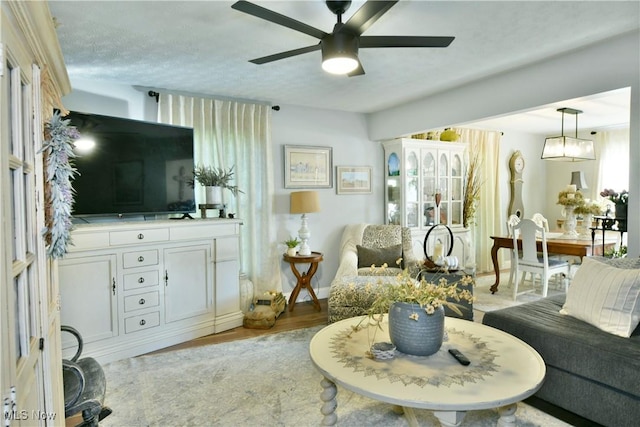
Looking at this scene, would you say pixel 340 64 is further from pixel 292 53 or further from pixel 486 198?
pixel 486 198

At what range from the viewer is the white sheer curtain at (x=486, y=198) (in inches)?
236

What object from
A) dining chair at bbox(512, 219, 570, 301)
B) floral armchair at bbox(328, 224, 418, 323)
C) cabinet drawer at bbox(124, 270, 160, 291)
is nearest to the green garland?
cabinet drawer at bbox(124, 270, 160, 291)

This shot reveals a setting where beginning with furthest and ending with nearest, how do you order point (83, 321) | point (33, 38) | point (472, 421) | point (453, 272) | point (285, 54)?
point (453, 272), point (83, 321), point (285, 54), point (472, 421), point (33, 38)

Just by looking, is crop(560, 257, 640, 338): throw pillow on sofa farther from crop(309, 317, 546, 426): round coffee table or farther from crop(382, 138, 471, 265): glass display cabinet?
crop(382, 138, 471, 265): glass display cabinet

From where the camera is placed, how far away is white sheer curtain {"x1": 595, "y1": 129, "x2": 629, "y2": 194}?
5812mm

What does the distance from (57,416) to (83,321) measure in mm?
1560

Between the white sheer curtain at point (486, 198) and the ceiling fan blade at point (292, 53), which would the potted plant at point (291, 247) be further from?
the white sheer curtain at point (486, 198)

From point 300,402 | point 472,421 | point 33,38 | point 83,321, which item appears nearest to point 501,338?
point 472,421

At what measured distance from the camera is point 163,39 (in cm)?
253

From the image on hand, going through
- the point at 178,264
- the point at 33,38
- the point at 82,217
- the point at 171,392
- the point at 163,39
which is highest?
the point at 163,39

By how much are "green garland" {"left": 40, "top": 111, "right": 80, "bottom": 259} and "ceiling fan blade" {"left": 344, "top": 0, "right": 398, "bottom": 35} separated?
52.1 inches

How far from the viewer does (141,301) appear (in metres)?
3.09

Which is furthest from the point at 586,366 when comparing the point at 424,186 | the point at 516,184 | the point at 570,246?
the point at 516,184

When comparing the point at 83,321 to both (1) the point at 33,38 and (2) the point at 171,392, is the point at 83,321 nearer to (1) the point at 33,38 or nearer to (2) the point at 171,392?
(2) the point at 171,392
